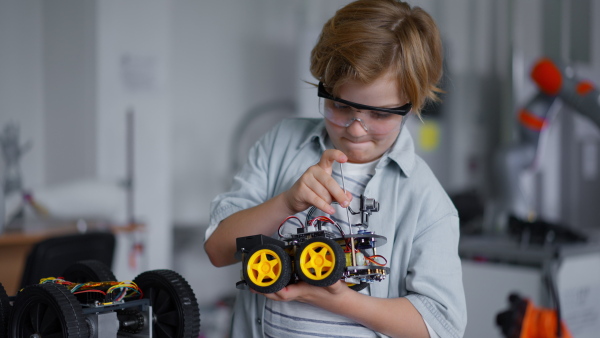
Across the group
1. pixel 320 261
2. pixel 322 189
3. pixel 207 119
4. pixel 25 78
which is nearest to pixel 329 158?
pixel 322 189

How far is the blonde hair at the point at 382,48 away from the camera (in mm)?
888

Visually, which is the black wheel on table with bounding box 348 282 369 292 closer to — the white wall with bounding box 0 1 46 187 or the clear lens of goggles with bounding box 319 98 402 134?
the clear lens of goggles with bounding box 319 98 402 134

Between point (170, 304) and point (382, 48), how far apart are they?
1.55 ft

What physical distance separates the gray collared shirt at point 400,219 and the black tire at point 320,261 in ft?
0.74

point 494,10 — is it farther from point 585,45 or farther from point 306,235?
point 306,235

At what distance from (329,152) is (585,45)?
4589 millimetres

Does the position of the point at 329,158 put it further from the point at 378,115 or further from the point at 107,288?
the point at 107,288

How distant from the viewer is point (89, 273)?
876 millimetres

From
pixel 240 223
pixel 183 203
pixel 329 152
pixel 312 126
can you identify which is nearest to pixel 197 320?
pixel 240 223

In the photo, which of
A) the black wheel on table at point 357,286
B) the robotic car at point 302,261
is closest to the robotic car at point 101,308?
the robotic car at point 302,261

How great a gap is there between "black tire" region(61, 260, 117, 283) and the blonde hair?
429 mm

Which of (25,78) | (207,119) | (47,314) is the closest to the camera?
(47,314)

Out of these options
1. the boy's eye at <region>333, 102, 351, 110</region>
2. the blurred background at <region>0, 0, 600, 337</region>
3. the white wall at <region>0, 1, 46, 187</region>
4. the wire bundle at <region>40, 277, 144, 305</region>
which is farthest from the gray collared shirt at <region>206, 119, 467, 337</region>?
the white wall at <region>0, 1, 46, 187</region>

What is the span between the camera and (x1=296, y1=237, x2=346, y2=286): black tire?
0.72 metres
